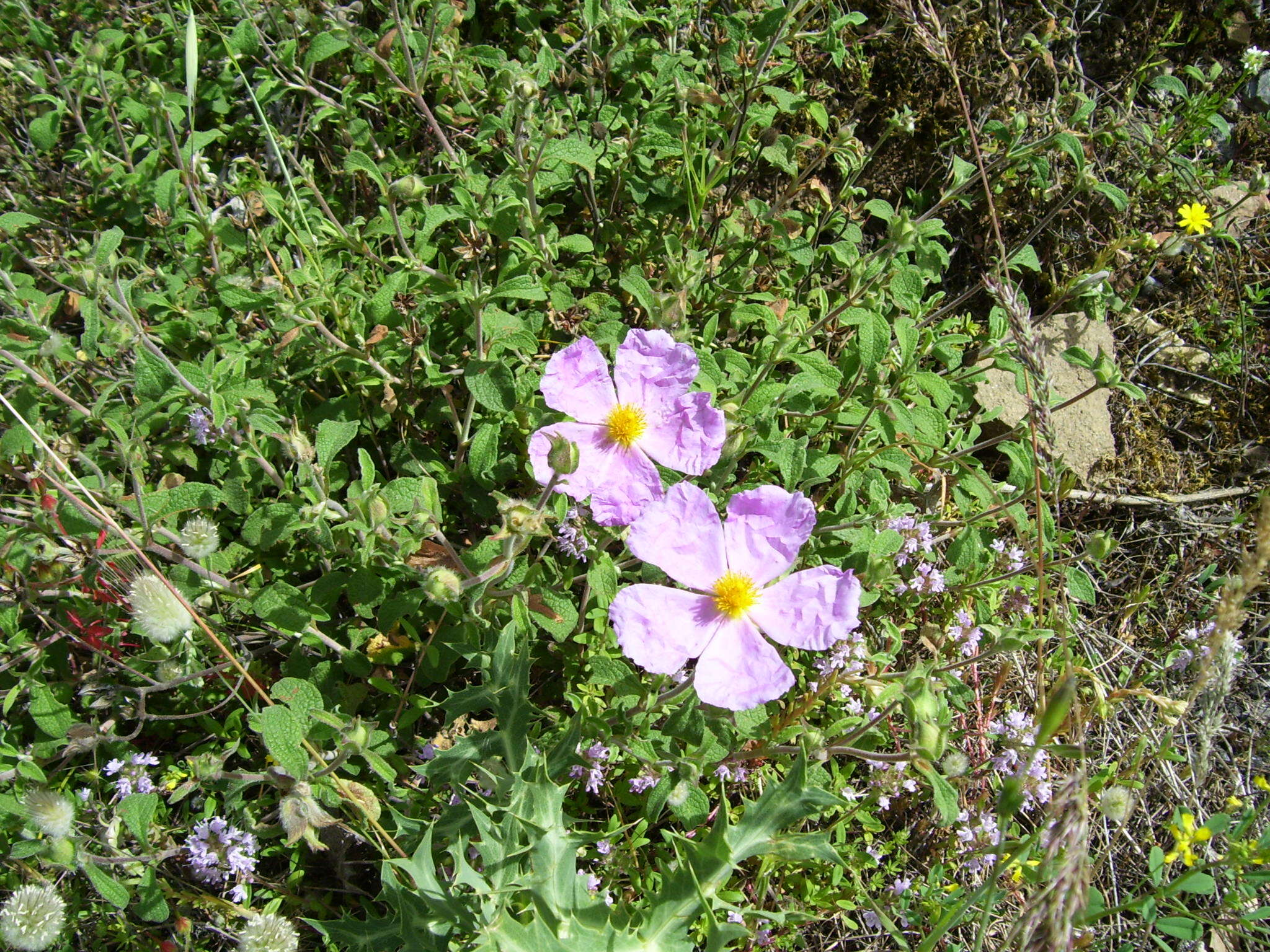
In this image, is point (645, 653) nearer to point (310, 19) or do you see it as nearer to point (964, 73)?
point (310, 19)

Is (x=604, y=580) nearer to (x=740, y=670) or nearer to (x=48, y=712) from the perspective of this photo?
(x=740, y=670)

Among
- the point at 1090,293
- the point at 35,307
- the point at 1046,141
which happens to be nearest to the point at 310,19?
the point at 35,307

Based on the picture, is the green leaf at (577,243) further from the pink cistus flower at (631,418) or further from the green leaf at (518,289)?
the pink cistus flower at (631,418)

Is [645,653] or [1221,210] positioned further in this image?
[1221,210]

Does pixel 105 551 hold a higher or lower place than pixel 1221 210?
lower

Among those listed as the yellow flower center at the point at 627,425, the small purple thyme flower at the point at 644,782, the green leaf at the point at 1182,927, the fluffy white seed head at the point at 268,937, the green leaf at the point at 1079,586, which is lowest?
the fluffy white seed head at the point at 268,937

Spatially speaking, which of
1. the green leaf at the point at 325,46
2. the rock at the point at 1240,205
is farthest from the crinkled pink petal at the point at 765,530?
the rock at the point at 1240,205
